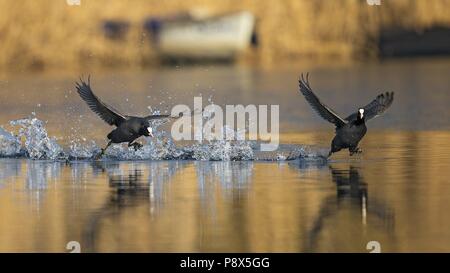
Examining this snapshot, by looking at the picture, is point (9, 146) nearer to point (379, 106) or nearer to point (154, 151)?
point (154, 151)

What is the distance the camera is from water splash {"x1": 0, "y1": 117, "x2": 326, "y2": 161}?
55.4 feet

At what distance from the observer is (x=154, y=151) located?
17.3 m

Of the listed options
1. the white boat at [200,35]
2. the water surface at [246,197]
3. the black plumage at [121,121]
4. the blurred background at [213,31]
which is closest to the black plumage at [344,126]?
the water surface at [246,197]

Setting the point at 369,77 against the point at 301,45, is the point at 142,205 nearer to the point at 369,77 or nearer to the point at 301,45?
the point at 369,77

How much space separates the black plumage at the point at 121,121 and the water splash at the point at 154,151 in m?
0.40

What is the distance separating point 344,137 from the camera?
16.0 m

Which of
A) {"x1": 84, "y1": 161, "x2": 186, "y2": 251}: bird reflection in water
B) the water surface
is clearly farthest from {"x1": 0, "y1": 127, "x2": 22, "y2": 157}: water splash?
{"x1": 84, "y1": 161, "x2": 186, "y2": 251}: bird reflection in water

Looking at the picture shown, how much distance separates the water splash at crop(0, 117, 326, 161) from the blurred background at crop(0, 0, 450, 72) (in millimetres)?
20821

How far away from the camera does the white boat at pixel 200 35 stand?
1736 inches

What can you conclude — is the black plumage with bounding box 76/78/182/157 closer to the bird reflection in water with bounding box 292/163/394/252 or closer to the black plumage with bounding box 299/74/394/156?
the black plumage with bounding box 299/74/394/156

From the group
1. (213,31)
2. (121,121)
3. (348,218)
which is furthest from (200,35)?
(348,218)
